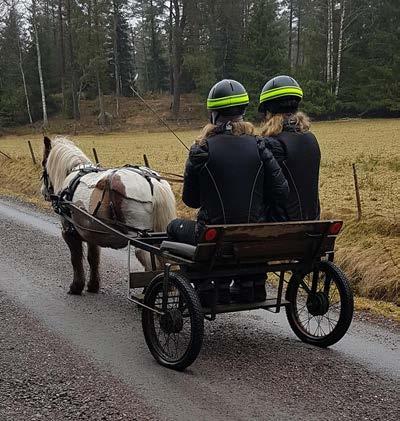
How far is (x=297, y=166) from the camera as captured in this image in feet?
15.3

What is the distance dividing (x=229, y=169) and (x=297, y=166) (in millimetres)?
655

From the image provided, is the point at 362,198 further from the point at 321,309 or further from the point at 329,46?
the point at 329,46

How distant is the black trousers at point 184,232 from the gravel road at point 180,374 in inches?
37.6

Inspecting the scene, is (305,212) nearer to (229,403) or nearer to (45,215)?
(229,403)

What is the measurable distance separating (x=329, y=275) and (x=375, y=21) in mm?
50421

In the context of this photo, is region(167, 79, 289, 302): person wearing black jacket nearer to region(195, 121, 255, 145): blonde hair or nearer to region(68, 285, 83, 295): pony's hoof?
region(195, 121, 255, 145): blonde hair

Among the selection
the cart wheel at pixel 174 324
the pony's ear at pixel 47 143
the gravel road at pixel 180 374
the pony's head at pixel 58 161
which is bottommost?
the gravel road at pixel 180 374

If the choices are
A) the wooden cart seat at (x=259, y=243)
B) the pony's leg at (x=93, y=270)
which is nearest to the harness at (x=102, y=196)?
the pony's leg at (x=93, y=270)

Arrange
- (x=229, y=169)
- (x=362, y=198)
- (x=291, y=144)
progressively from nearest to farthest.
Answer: (x=229, y=169) < (x=291, y=144) < (x=362, y=198)

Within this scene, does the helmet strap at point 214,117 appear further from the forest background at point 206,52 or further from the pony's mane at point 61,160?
the forest background at point 206,52

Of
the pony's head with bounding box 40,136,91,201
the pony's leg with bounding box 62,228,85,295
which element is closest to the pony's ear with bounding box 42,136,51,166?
the pony's head with bounding box 40,136,91,201

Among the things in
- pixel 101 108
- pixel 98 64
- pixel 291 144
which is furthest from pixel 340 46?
pixel 291 144

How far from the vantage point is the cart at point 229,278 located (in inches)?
166

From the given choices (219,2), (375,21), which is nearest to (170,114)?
(219,2)
